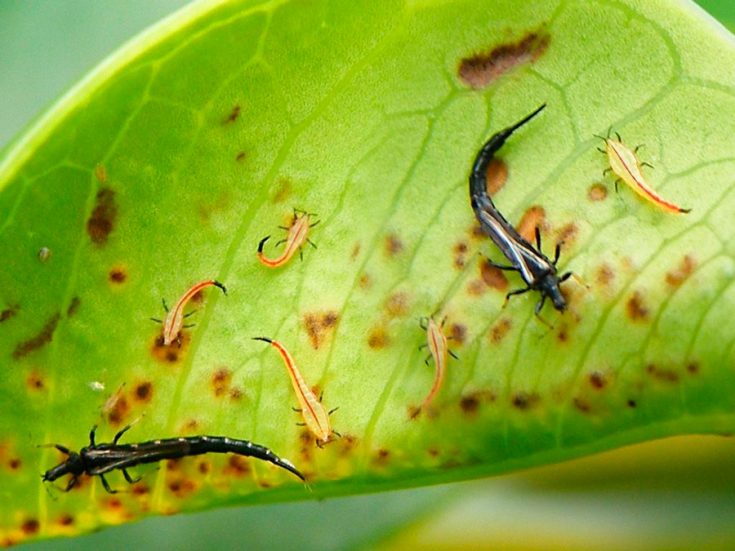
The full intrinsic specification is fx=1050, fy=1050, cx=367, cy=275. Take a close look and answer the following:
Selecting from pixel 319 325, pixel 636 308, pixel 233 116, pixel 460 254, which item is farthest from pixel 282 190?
pixel 636 308

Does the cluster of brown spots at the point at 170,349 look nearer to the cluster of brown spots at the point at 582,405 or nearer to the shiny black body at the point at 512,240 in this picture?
the shiny black body at the point at 512,240

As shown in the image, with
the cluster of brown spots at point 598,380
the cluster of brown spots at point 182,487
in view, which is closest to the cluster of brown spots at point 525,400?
the cluster of brown spots at point 598,380

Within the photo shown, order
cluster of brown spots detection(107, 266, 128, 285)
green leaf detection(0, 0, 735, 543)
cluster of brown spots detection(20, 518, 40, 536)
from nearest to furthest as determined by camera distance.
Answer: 1. green leaf detection(0, 0, 735, 543)
2. cluster of brown spots detection(107, 266, 128, 285)
3. cluster of brown spots detection(20, 518, 40, 536)

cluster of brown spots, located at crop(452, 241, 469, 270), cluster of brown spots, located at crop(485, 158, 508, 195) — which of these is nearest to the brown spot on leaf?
cluster of brown spots, located at crop(452, 241, 469, 270)

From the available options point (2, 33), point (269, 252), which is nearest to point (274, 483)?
point (269, 252)

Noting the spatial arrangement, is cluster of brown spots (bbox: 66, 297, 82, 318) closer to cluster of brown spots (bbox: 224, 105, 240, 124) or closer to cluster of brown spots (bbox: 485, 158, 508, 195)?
cluster of brown spots (bbox: 224, 105, 240, 124)

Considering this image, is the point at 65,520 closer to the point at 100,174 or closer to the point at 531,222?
the point at 100,174
